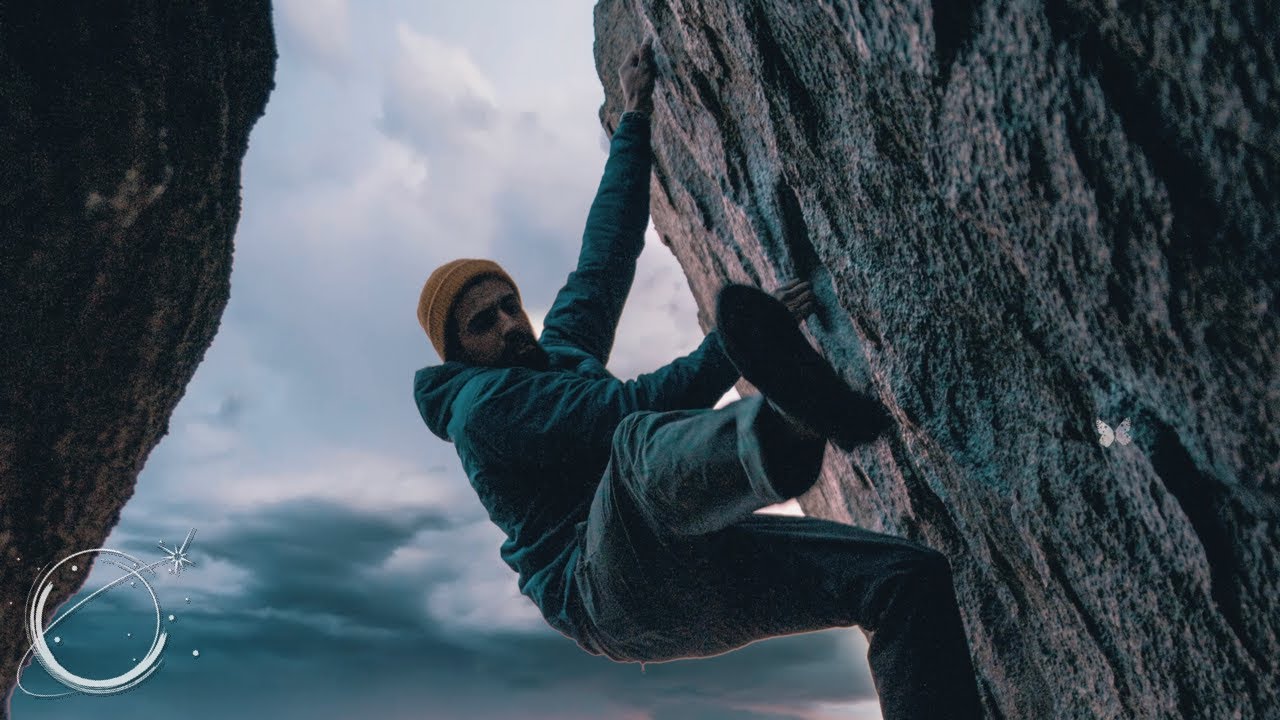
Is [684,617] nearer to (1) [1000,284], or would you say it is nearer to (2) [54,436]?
(1) [1000,284]

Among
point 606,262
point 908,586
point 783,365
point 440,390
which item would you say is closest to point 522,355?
point 440,390

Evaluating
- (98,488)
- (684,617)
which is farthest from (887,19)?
(98,488)

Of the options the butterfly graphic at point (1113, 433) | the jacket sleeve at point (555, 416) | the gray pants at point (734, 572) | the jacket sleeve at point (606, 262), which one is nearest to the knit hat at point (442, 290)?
the jacket sleeve at point (606, 262)

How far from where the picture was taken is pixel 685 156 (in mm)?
4129

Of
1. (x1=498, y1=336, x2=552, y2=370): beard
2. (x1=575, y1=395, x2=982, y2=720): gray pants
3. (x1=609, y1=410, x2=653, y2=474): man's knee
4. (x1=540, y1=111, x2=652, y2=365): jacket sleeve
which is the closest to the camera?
(x1=575, y1=395, x2=982, y2=720): gray pants

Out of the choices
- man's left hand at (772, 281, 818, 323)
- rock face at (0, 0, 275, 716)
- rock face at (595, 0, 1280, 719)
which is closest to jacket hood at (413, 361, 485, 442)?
man's left hand at (772, 281, 818, 323)

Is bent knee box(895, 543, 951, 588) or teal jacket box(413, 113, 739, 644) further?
teal jacket box(413, 113, 739, 644)

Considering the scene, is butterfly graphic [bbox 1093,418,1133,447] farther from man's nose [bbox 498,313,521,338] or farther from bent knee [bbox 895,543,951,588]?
man's nose [bbox 498,313,521,338]

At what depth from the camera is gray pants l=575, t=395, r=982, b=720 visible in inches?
71.4

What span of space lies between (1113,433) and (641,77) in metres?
3.11

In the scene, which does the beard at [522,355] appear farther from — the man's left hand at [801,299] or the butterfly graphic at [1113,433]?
the butterfly graphic at [1113,433]

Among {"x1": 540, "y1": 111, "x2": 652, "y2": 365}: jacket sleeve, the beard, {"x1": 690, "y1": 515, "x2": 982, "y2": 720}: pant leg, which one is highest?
{"x1": 540, "y1": 111, "x2": 652, "y2": 365}: jacket sleeve

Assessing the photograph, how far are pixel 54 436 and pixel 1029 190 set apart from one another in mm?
6737

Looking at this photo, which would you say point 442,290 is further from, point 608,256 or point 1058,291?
point 1058,291
